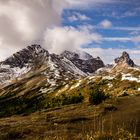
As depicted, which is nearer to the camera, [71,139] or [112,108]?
[71,139]

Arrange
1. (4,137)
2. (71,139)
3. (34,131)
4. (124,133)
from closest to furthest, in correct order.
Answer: (124,133)
(71,139)
(4,137)
(34,131)

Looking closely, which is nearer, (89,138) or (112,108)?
(89,138)

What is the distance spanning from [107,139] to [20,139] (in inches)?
848

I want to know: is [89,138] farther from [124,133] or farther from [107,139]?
[124,133]

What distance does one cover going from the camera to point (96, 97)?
123 meters

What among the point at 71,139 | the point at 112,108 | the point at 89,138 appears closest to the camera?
the point at 89,138

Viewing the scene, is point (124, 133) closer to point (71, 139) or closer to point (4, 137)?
point (71, 139)

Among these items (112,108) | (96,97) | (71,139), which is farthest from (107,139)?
(96,97)

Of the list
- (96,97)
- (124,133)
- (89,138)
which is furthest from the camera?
(96,97)

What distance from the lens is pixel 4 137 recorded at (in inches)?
1420

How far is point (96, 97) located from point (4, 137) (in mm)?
88292

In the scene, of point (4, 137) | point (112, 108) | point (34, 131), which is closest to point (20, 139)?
point (4, 137)

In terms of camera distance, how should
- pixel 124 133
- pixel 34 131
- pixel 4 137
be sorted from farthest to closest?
1. pixel 34 131
2. pixel 4 137
3. pixel 124 133

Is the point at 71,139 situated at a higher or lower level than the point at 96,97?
lower
